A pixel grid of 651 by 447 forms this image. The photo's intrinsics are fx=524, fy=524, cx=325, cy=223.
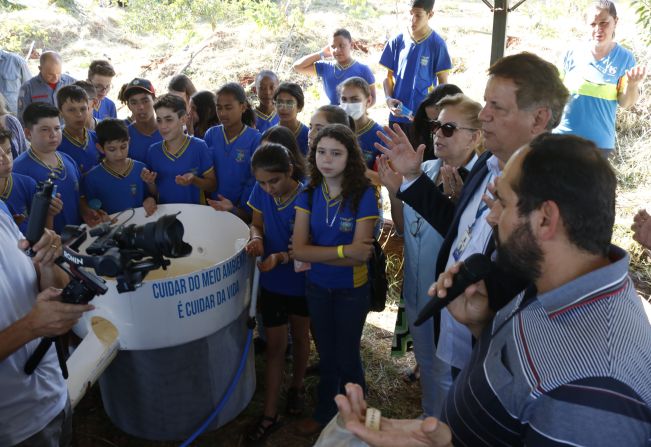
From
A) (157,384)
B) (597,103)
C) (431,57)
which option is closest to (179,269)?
(157,384)

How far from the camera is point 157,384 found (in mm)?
2658

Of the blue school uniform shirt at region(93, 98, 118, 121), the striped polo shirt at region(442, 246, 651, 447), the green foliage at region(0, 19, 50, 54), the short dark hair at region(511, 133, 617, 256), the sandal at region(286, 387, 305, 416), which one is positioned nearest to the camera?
the striped polo shirt at region(442, 246, 651, 447)

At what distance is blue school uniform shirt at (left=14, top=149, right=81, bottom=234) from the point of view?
11.2 feet

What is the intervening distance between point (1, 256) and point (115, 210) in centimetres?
202

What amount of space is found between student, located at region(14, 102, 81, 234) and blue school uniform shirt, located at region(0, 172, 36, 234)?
0.62 feet

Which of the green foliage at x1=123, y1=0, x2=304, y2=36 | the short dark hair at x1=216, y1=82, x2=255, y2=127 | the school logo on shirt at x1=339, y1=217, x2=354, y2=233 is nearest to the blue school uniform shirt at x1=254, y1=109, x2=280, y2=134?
the short dark hair at x1=216, y1=82, x2=255, y2=127

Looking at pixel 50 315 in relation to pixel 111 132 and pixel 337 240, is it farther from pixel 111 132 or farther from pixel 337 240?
pixel 111 132

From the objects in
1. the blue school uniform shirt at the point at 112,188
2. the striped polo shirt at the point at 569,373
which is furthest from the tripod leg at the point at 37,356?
the blue school uniform shirt at the point at 112,188

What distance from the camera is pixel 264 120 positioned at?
4891 millimetres

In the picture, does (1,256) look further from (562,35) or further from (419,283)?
(562,35)

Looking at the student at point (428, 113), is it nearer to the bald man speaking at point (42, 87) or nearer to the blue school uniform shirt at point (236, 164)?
the blue school uniform shirt at point (236, 164)

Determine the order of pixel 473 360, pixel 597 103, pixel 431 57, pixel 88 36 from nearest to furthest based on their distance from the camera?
pixel 473 360, pixel 597 103, pixel 431 57, pixel 88 36

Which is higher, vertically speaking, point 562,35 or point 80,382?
point 562,35

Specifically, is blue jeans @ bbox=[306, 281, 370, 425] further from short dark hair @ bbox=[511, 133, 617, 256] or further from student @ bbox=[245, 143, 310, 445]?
short dark hair @ bbox=[511, 133, 617, 256]
